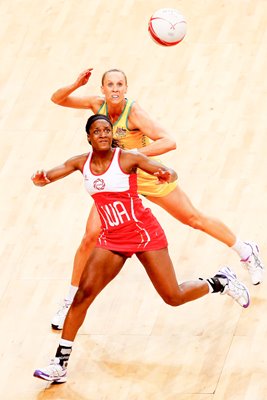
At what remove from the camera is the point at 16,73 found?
43.7 feet

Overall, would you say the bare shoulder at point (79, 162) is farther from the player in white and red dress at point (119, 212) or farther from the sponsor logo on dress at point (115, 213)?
the sponsor logo on dress at point (115, 213)

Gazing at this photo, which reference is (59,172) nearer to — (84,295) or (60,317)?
(84,295)

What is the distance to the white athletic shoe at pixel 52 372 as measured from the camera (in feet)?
29.9

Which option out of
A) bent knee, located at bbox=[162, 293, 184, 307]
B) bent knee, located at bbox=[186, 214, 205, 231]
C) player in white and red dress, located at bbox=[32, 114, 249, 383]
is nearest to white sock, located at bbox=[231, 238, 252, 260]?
bent knee, located at bbox=[186, 214, 205, 231]

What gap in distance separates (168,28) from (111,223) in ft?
6.82

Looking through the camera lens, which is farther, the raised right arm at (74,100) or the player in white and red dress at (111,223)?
the raised right arm at (74,100)

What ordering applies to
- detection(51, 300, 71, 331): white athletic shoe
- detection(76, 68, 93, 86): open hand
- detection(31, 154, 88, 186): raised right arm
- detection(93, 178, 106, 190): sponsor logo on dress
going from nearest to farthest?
1. detection(93, 178, 106, 190): sponsor logo on dress
2. detection(31, 154, 88, 186): raised right arm
3. detection(76, 68, 93, 86): open hand
4. detection(51, 300, 71, 331): white athletic shoe

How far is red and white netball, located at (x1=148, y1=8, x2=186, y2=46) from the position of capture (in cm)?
1027

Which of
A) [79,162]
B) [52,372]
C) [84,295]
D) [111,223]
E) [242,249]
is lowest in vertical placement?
[52,372]

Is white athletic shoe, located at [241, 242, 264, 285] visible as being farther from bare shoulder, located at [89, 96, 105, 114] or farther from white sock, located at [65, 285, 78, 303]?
bare shoulder, located at [89, 96, 105, 114]

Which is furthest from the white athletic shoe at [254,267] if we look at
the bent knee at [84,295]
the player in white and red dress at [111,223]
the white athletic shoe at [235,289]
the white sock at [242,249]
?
the bent knee at [84,295]

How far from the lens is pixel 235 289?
9.74 m

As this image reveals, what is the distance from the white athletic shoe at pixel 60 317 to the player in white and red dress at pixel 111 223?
30.4 inches

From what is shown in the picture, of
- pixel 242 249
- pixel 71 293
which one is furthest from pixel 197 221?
pixel 71 293
